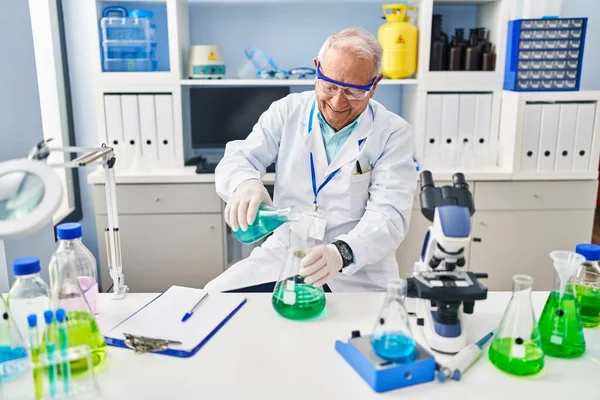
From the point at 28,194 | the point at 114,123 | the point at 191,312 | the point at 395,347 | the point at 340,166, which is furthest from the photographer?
the point at 114,123

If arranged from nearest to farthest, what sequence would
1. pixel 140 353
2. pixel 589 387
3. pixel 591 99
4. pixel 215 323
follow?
pixel 589 387
pixel 140 353
pixel 215 323
pixel 591 99

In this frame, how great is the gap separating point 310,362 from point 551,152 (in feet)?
7.36

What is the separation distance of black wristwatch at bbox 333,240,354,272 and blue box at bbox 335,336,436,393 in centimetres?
42

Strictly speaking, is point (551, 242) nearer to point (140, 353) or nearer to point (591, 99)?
point (591, 99)

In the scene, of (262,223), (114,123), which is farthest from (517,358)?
(114,123)

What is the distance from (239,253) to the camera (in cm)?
299

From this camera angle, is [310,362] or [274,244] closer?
[310,362]

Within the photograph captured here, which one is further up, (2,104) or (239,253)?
(2,104)

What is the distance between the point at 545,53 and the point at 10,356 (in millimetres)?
2666

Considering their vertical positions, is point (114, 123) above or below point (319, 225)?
above

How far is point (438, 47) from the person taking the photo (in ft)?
9.23

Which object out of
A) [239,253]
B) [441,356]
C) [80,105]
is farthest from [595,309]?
[80,105]

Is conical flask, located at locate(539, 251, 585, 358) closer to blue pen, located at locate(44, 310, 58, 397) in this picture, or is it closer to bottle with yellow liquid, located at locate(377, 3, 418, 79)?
blue pen, located at locate(44, 310, 58, 397)

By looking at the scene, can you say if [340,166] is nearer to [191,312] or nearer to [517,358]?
[191,312]
